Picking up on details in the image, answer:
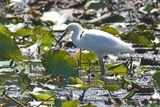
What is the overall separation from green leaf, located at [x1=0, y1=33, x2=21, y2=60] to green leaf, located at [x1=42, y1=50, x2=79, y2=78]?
2.11ft

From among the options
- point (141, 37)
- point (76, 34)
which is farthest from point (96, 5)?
point (141, 37)

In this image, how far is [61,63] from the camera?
804 centimetres

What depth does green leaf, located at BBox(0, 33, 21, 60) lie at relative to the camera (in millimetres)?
8609

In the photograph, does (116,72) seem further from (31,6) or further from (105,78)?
(31,6)

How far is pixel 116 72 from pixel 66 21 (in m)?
4.52

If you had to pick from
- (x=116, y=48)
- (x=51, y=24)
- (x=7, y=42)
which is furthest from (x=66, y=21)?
(x=7, y=42)

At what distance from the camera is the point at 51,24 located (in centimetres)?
1265

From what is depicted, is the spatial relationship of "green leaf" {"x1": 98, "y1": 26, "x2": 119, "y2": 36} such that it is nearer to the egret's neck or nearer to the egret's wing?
the egret's neck

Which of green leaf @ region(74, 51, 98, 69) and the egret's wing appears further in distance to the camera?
the egret's wing

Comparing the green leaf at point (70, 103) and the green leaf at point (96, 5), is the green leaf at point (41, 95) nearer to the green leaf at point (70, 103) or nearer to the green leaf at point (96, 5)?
the green leaf at point (70, 103)

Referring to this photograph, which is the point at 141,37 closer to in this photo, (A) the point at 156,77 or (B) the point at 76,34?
(B) the point at 76,34

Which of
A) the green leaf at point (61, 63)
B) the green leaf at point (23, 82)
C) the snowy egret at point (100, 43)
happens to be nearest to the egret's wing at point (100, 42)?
the snowy egret at point (100, 43)

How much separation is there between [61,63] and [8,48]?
33.9 inches

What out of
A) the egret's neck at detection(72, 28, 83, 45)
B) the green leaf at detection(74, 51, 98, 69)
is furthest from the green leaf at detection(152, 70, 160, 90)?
the egret's neck at detection(72, 28, 83, 45)
